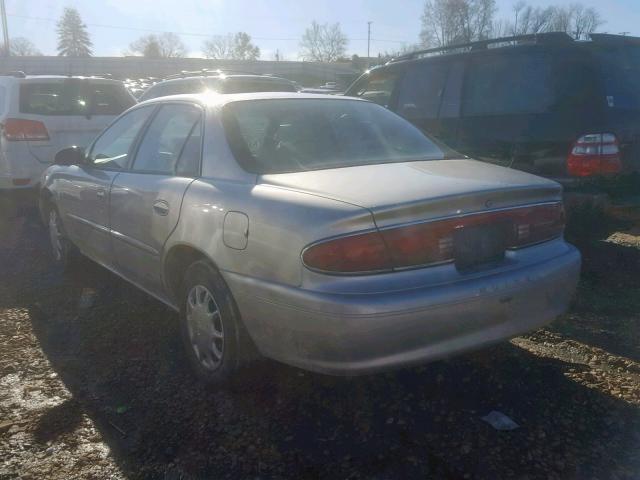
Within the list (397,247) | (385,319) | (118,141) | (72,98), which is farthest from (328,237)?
(72,98)

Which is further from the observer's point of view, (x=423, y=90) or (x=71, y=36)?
(x=71, y=36)

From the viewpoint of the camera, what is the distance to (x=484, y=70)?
245 inches

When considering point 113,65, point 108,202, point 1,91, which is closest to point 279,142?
point 108,202

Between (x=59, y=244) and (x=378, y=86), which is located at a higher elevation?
(x=378, y=86)

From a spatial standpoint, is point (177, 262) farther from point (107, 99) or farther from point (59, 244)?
point (107, 99)

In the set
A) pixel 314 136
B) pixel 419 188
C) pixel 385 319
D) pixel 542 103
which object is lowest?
pixel 385 319

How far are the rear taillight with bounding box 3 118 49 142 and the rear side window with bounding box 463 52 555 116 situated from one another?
5419mm

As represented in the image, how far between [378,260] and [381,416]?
860mm

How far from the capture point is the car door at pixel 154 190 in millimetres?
3785

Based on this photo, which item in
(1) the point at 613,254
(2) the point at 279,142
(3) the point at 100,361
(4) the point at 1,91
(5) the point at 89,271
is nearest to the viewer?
(2) the point at 279,142

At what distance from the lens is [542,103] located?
544 centimetres

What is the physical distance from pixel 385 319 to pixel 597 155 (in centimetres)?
306

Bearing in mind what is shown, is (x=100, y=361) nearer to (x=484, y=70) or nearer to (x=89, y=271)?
(x=89, y=271)

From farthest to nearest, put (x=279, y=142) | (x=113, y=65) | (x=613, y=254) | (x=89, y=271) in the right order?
1. (x=113, y=65)
2. (x=89, y=271)
3. (x=613, y=254)
4. (x=279, y=142)
